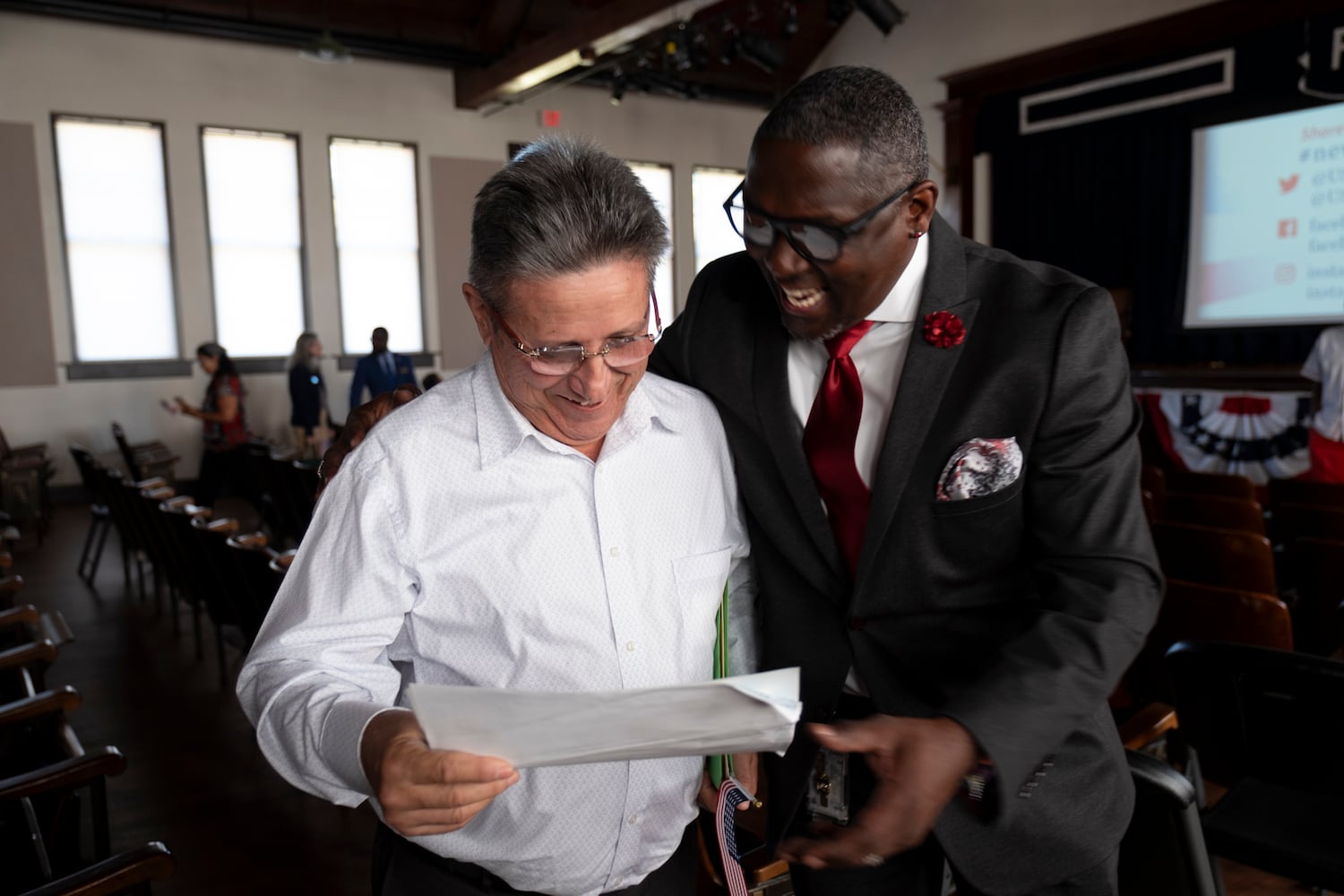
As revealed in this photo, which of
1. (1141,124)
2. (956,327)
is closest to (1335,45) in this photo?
→ (1141,124)

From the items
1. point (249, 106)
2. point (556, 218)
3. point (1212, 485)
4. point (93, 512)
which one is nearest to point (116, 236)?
point (249, 106)

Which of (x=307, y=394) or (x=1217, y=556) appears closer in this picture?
(x=1217, y=556)

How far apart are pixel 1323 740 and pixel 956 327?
4.23ft

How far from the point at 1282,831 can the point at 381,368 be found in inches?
330

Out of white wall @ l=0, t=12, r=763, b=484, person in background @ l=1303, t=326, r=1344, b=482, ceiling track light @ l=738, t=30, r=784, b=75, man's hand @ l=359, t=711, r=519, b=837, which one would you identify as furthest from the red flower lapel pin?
white wall @ l=0, t=12, r=763, b=484

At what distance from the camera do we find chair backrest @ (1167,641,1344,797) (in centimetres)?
181

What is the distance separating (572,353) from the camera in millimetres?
1185

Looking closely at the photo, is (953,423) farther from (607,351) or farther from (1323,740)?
(1323,740)

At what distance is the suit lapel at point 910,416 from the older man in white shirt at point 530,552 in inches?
10.0

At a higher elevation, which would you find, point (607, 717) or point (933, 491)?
point (933, 491)

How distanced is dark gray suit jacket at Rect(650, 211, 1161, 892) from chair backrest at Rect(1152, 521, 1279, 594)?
2226 mm

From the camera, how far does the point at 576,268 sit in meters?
1.14

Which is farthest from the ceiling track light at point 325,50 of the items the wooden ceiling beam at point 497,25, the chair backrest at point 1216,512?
the chair backrest at point 1216,512

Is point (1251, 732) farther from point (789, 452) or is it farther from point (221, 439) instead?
point (221, 439)
